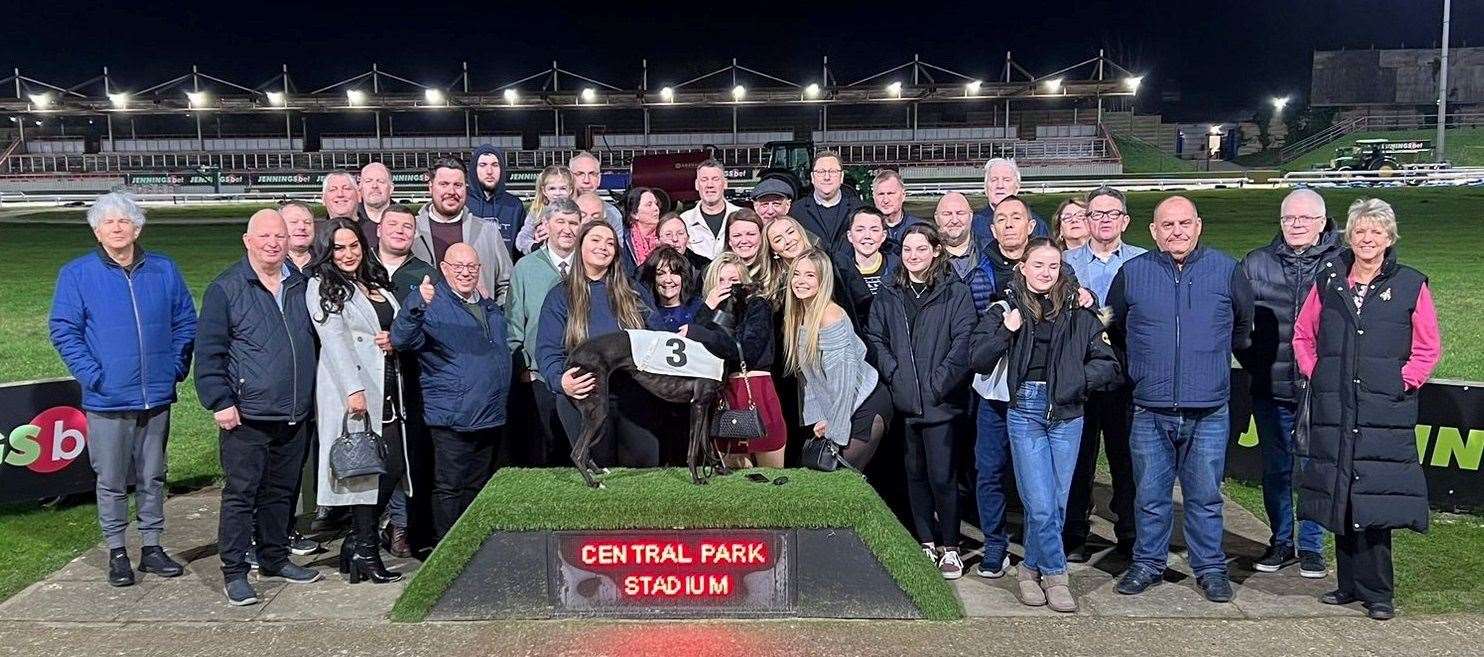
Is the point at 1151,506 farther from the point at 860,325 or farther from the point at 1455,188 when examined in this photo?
the point at 1455,188

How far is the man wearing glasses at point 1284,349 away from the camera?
17.0ft

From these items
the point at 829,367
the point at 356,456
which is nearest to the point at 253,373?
the point at 356,456

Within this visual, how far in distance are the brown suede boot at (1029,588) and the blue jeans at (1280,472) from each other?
4.33 feet

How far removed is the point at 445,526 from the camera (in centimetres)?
567

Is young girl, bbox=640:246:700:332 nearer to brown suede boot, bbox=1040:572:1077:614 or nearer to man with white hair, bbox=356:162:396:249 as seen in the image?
brown suede boot, bbox=1040:572:1077:614

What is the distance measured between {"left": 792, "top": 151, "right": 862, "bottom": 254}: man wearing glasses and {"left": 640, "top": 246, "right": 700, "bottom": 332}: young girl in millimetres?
1573

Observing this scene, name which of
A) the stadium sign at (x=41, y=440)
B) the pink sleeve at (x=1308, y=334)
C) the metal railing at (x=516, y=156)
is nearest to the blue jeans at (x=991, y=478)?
the pink sleeve at (x=1308, y=334)

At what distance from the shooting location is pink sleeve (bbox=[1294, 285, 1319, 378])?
4852 millimetres

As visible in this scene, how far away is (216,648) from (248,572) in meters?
0.72

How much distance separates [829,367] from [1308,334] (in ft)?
6.91

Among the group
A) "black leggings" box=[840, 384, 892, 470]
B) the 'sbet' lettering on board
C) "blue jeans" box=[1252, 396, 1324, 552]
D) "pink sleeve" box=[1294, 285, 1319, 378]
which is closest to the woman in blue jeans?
"black leggings" box=[840, 384, 892, 470]

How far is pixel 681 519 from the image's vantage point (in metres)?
4.71

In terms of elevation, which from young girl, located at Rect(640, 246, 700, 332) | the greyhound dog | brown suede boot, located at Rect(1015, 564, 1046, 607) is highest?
young girl, located at Rect(640, 246, 700, 332)

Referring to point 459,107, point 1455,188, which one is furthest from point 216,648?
point 459,107
